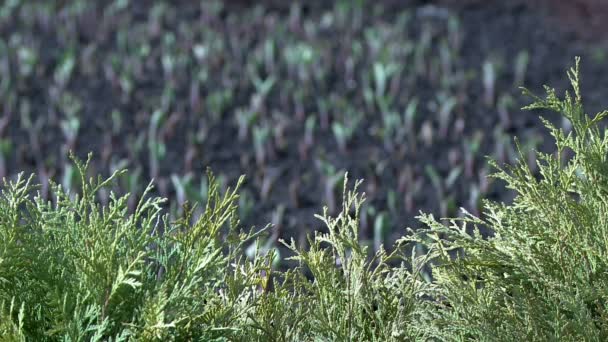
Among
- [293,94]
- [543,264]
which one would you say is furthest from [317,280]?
[293,94]

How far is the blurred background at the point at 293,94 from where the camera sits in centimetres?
420

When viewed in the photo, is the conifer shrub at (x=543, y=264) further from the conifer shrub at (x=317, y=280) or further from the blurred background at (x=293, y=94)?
the blurred background at (x=293, y=94)

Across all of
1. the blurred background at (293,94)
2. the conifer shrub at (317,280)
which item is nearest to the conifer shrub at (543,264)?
the conifer shrub at (317,280)

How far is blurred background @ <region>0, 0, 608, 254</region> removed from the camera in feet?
13.8

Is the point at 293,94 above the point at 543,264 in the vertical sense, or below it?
below

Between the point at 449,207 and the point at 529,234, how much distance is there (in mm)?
2075

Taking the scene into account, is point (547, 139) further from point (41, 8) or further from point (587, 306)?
point (41, 8)

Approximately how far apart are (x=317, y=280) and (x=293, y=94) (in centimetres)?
352

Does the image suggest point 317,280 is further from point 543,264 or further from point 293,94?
point 293,94

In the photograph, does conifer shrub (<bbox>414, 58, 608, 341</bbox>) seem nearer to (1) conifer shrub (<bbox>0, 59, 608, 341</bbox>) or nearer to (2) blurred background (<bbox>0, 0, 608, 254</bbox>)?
(1) conifer shrub (<bbox>0, 59, 608, 341</bbox>)

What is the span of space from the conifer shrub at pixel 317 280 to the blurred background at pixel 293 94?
1698 mm

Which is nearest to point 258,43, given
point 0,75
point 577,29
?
point 0,75

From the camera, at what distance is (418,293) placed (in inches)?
74.4

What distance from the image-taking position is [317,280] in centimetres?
179
